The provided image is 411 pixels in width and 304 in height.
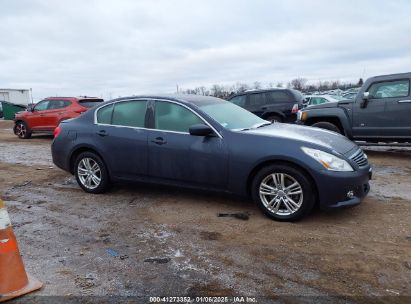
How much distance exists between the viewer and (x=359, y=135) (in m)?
9.34

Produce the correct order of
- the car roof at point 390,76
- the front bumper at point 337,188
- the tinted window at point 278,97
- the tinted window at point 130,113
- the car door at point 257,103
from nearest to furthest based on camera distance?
1. the front bumper at point 337,188
2. the tinted window at point 130,113
3. the car roof at point 390,76
4. the tinted window at point 278,97
5. the car door at point 257,103

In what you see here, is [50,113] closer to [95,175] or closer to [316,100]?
[95,175]

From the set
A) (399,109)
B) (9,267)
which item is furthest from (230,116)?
(399,109)

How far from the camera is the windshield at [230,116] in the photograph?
5.40 metres

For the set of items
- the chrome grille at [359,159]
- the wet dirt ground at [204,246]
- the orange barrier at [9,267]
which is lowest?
the wet dirt ground at [204,246]

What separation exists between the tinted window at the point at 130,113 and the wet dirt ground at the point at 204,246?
115 cm

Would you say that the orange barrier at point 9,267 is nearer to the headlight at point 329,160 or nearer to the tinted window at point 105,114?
the tinted window at point 105,114

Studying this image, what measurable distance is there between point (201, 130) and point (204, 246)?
1601 mm

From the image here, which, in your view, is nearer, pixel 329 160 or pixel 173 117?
pixel 329 160

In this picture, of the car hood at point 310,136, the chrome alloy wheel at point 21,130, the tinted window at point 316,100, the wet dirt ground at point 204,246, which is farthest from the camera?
the tinted window at point 316,100

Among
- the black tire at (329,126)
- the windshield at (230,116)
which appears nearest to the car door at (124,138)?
the windshield at (230,116)

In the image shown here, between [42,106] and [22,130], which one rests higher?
[42,106]

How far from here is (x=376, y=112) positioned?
9031 mm

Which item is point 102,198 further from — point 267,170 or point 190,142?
point 267,170
